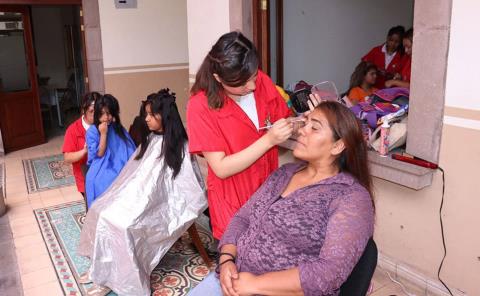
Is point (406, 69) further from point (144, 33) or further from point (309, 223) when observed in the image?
point (144, 33)

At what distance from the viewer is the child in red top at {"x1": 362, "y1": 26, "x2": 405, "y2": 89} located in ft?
12.0

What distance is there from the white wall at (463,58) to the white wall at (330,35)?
8.44ft

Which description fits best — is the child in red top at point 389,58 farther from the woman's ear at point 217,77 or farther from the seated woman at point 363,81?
the woman's ear at point 217,77

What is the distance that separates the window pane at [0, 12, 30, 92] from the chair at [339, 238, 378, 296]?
5714 mm

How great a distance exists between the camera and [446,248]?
84.4 inches

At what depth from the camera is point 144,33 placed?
18.6ft

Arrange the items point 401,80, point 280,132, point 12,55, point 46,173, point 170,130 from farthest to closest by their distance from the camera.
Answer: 1. point 12,55
2. point 46,173
3. point 401,80
4. point 170,130
5. point 280,132

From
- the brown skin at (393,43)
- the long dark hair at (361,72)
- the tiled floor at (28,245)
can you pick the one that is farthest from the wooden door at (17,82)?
the brown skin at (393,43)

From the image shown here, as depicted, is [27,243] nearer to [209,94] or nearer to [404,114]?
[209,94]

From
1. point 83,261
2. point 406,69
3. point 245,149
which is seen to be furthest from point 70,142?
point 406,69

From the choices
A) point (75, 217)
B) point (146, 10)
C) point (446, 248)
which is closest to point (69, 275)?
point (75, 217)

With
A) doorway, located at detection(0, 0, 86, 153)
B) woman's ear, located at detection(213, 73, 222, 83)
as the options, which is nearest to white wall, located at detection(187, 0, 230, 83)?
woman's ear, located at detection(213, 73, 222, 83)

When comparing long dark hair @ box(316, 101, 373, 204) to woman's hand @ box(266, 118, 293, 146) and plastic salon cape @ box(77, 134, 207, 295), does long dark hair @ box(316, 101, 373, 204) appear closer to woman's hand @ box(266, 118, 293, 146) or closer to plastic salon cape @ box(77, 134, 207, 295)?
woman's hand @ box(266, 118, 293, 146)

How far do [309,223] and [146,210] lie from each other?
1221 millimetres
